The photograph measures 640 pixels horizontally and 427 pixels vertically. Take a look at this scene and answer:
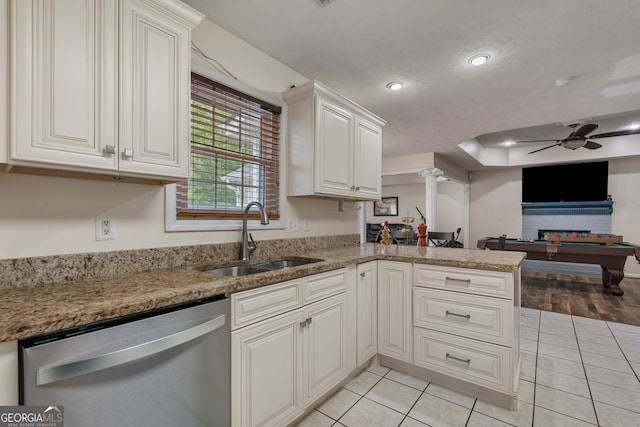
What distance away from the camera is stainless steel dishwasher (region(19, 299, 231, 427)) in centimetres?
80

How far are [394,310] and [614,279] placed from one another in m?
4.62

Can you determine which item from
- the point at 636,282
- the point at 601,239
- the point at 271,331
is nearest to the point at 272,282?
the point at 271,331

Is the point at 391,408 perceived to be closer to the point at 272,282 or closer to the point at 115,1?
the point at 272,282

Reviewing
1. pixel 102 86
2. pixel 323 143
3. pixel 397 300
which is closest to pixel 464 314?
pixel 397 300

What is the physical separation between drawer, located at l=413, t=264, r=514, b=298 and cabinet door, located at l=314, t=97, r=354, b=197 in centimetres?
88

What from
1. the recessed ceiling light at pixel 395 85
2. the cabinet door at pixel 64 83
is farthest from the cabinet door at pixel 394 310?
the cabinet door at pixel 64 83

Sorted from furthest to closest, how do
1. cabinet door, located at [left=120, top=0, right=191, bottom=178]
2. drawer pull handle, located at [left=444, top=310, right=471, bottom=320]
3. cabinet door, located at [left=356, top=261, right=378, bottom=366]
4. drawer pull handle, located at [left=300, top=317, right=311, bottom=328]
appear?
cabinet door, located at [left=356, top=261, right=378, bottom=366] < drawer pull handle, located at [left=444, top=310, right=471, bottom=320] < drawer pull handle, located at [left=300, top=317, right=311, bottom=328] < cabinet door, located at [left=120, top=0, right=191, bottom=178]

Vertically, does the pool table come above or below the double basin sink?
below

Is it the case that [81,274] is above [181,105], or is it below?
below

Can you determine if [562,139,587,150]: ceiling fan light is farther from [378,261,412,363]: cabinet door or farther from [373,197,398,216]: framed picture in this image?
[373,197,398,216]: framed picture

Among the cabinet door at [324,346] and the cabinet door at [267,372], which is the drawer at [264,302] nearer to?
the cabinet door at [267,372]

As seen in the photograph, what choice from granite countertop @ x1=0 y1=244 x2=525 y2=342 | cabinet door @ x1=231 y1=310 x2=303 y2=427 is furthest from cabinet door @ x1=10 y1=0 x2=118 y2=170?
cabinet door @ x1=231 y1=310 x2=303 y2=427

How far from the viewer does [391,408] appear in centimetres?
182

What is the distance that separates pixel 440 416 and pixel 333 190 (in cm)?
163
